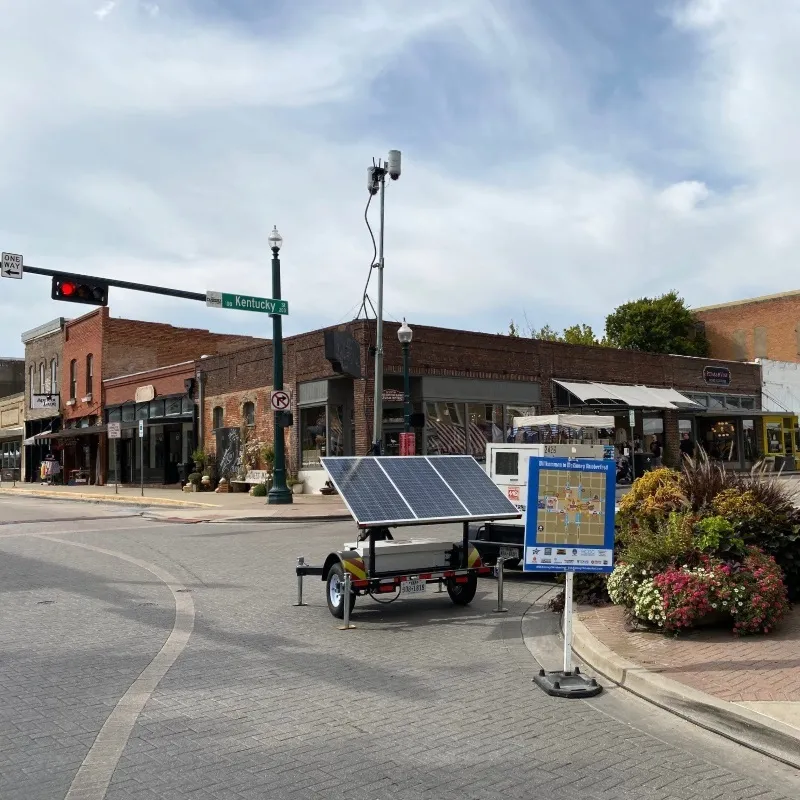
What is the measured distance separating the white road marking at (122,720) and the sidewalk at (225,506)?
12.4 meters

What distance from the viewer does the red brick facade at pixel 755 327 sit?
54188mm

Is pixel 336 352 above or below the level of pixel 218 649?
above

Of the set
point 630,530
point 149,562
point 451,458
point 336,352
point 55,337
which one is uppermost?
point 55,337

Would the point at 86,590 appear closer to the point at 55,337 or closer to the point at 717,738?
the point at 717,738

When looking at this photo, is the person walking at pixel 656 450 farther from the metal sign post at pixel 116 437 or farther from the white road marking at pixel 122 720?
the white road marking at pixel 122 720

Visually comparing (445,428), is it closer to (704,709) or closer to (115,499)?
(115,499)

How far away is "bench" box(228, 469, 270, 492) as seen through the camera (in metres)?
30.5

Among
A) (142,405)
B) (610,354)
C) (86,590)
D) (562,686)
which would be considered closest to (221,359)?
(142,405)

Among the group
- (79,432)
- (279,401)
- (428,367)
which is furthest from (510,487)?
(79,432)

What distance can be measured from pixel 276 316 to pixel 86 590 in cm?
1527

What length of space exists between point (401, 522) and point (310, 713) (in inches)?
116

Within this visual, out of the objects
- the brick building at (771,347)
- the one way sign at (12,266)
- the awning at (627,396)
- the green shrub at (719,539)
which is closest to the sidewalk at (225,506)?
the one way sign at (12,266)

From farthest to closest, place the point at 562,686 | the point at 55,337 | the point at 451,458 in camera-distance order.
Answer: the point at 55,337, the point at 451,458, the point at 562,686

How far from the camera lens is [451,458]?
399 inches
